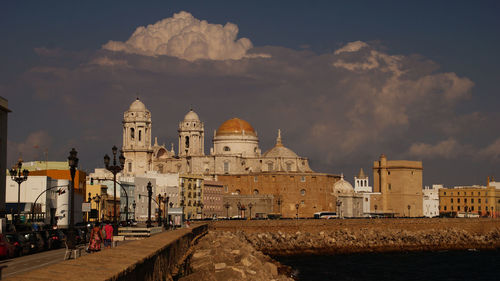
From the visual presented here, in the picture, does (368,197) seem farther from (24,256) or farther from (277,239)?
(24,256)

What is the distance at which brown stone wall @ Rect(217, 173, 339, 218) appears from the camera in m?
143

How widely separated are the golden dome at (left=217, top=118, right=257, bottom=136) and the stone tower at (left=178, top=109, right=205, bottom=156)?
15.9 feet

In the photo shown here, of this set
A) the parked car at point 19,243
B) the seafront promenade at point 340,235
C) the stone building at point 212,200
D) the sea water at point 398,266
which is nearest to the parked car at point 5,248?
the parked car at point 19,243

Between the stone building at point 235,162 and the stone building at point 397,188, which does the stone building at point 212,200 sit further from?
the stone building at point 397,188

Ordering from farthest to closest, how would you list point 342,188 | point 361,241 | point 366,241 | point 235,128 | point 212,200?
point 235,128, point 342,188, point 212,200, point 366,241, point 361,241

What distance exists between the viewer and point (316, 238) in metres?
83.9

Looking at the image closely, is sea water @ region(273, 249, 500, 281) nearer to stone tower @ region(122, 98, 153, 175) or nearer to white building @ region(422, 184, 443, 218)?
stone tower @ region(122, 98, 153, 175)

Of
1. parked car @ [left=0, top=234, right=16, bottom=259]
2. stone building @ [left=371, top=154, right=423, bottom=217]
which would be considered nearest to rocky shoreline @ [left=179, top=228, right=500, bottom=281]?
parked car @ [left=0, top=234, right=16, bottom=259]

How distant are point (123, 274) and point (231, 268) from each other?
13.9 m

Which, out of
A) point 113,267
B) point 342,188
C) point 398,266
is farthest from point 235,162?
point 113,267

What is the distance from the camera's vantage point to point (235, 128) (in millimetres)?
152500

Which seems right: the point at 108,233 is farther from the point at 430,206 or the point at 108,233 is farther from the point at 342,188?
the point at 430,206

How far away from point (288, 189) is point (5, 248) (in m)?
118

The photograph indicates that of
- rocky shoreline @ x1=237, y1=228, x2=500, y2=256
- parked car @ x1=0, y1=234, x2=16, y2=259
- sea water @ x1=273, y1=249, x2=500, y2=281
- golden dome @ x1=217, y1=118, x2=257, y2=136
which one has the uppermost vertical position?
golden dome @ x1=217, y1=118, x2=257, y2=136
